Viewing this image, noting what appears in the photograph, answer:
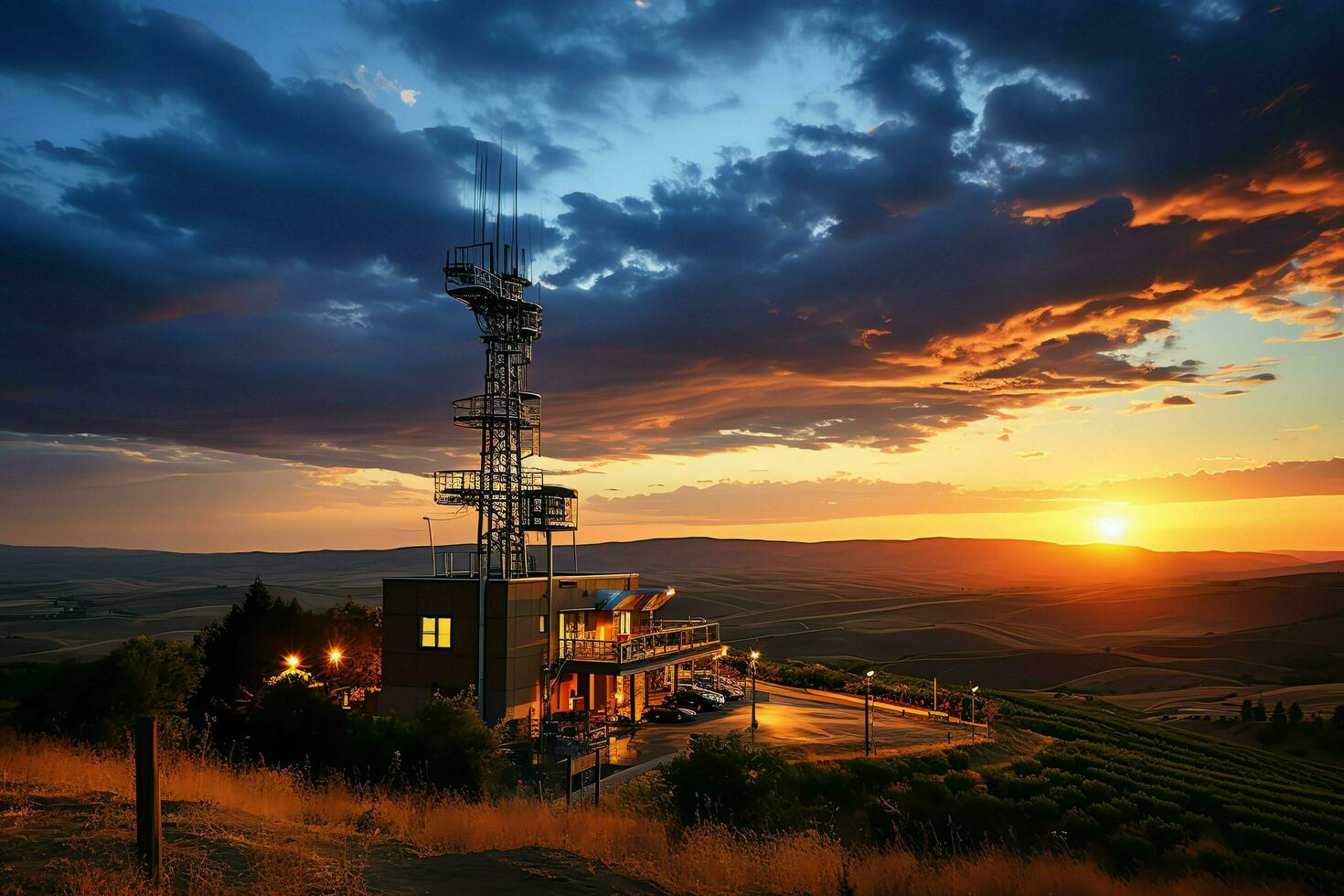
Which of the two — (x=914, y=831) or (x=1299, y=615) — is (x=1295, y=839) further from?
(x=1299, y=615)

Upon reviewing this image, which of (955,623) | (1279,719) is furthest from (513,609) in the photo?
(955,623)

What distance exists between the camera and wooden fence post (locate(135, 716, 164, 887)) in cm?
825

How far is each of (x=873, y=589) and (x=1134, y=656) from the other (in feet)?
332

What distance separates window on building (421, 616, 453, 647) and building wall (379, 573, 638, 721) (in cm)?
19

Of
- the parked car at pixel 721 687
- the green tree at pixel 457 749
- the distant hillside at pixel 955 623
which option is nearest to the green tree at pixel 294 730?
the green tree at pixel 457 749

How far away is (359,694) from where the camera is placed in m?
40.1

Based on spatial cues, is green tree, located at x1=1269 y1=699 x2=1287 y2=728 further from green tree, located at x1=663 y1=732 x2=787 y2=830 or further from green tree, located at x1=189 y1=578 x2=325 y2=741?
green tree, located at x1=189 y1=578 x2=325 y2=741

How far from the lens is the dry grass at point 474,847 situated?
8922 millimetres

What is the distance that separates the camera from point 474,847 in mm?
11703

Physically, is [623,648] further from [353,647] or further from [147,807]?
[147,807]

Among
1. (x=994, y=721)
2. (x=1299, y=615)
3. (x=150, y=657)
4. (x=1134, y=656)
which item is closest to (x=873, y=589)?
(x=1299, y=615)

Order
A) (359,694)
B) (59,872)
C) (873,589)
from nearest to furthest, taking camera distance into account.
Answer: (59,872), (359,694), (873,589)

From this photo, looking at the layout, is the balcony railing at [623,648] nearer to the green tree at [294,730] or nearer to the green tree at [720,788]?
the green tree at [294,730]

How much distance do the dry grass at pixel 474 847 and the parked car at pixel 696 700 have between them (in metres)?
23.2
